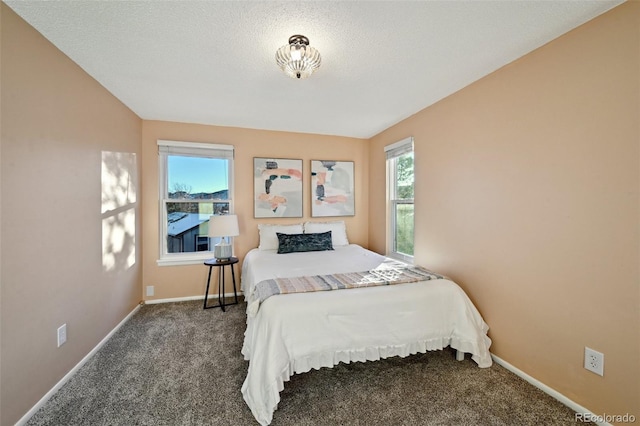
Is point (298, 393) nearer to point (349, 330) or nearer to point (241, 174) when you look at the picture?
point (349, 330)

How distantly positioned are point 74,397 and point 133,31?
2426mm

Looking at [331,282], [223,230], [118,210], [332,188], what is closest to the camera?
[331,282]

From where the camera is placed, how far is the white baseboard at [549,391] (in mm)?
1495

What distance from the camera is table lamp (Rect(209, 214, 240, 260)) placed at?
10.2 ft

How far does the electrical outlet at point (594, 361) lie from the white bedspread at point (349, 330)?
0.58 meters

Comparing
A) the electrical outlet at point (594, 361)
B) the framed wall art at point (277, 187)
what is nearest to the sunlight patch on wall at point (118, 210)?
the framed wall art at point (277, 187)

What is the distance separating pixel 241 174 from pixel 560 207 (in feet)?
11.1

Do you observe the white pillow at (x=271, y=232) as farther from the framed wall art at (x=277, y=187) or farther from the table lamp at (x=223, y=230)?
the table lamp at (x=223, y=230)

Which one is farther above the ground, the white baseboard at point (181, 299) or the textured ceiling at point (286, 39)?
the textured ceiling at point (286, 39)

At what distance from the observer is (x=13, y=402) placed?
1417 mm

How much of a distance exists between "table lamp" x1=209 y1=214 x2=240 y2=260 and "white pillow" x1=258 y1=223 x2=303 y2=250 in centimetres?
40

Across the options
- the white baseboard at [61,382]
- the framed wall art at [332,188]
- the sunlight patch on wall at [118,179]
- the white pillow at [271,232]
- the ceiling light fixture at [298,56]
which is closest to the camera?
the white baseboard at [61,382]

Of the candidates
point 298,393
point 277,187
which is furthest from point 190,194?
point 298,393

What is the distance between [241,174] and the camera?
361cm
